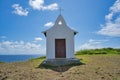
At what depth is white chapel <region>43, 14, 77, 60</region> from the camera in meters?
21.3

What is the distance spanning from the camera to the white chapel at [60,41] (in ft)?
69.9

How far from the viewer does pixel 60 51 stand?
21.6 m

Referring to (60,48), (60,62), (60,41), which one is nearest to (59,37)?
(60,41)

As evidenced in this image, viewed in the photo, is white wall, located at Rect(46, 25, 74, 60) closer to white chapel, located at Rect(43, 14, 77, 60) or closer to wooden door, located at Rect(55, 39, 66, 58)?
white chapel, located at Rect(43, 14, 77, 60)

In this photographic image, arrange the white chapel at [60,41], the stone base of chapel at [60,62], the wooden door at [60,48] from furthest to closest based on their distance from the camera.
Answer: the wooden door at [60,48] → the white chapel at [60,41] → the stone base of chapel at [60,62]

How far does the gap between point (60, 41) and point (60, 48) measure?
0.81 metres

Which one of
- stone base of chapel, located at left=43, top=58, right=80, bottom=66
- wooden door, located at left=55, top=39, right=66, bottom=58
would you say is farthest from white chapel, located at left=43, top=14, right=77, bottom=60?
stone base of chapel, located at left=43, top=58, right=80, bottom=66

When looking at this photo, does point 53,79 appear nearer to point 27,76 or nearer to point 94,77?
point 27,76

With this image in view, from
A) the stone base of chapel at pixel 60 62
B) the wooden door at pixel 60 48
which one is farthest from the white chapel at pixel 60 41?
the stone base of chapel at pixel 60 62

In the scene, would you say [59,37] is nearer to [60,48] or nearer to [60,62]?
[60,48]

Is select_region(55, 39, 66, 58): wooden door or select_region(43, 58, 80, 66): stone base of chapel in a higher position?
select_region(55, 39, 66, 58): wooden door

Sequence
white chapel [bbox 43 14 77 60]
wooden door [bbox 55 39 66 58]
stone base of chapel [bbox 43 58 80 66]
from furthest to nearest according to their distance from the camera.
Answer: wooden door [bbox 55 39 66 58] < white chapel [bbox 43 14 77 60] < stone base of chapel [bbox 43 58 80 66]

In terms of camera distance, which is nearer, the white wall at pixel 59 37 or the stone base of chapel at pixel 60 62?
the stone base of chapel at pixel 60 62

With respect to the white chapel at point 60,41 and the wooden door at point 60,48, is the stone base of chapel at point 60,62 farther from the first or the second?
the wooden door at point 60,48
